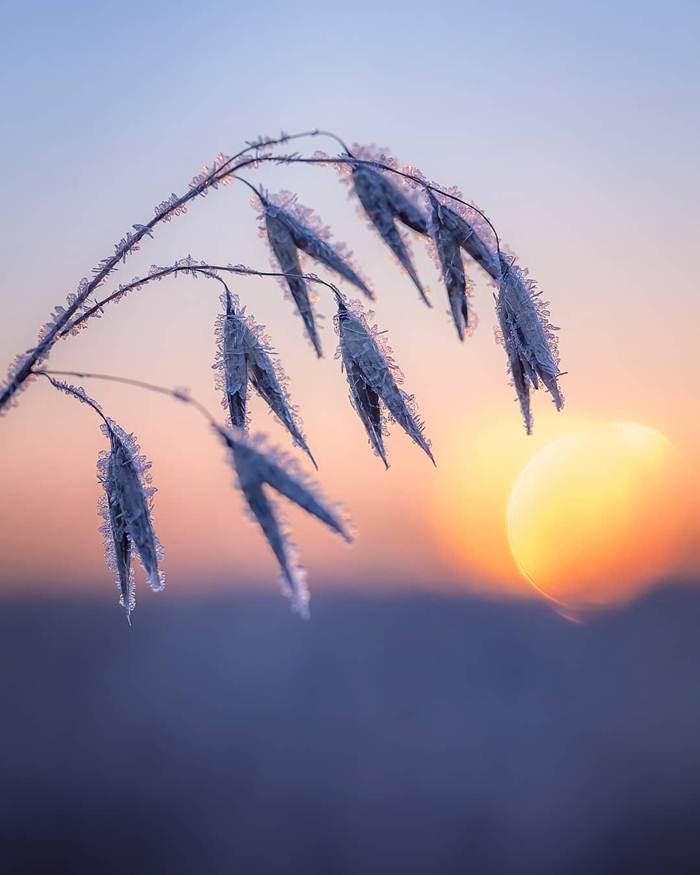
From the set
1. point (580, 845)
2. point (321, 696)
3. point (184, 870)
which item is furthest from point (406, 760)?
point (184, 870)

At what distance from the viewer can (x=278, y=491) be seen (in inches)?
81.2

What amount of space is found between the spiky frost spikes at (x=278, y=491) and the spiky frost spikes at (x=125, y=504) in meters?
0.66

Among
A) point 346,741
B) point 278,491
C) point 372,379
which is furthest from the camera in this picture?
point 346,741

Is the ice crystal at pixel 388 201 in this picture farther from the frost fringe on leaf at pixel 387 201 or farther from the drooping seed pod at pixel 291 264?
Result: the drooping seed pod at pixel 291 264

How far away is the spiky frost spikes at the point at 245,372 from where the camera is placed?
2.66 metres

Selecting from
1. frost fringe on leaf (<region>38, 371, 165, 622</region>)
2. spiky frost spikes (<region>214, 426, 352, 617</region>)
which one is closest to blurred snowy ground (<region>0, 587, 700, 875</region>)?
frost fringe on leaf (<region>38, 371, 165, 622</region>)

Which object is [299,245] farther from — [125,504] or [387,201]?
[125,504]

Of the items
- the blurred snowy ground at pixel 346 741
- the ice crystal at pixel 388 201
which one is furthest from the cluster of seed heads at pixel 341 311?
the blurred snowy ground at pixel 346 741

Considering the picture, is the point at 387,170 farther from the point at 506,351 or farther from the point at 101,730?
the point at 101,730

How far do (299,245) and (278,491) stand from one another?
102 centimetres

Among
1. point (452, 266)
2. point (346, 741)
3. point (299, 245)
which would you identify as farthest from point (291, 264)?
point (346, 741)

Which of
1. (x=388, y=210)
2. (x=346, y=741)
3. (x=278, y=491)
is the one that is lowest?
(x=278, y=491)

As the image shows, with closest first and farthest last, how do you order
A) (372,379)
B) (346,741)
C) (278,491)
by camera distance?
(278,491)
(372,379)
(346,741)

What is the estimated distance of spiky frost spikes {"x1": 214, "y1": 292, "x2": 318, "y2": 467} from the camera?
266cm
